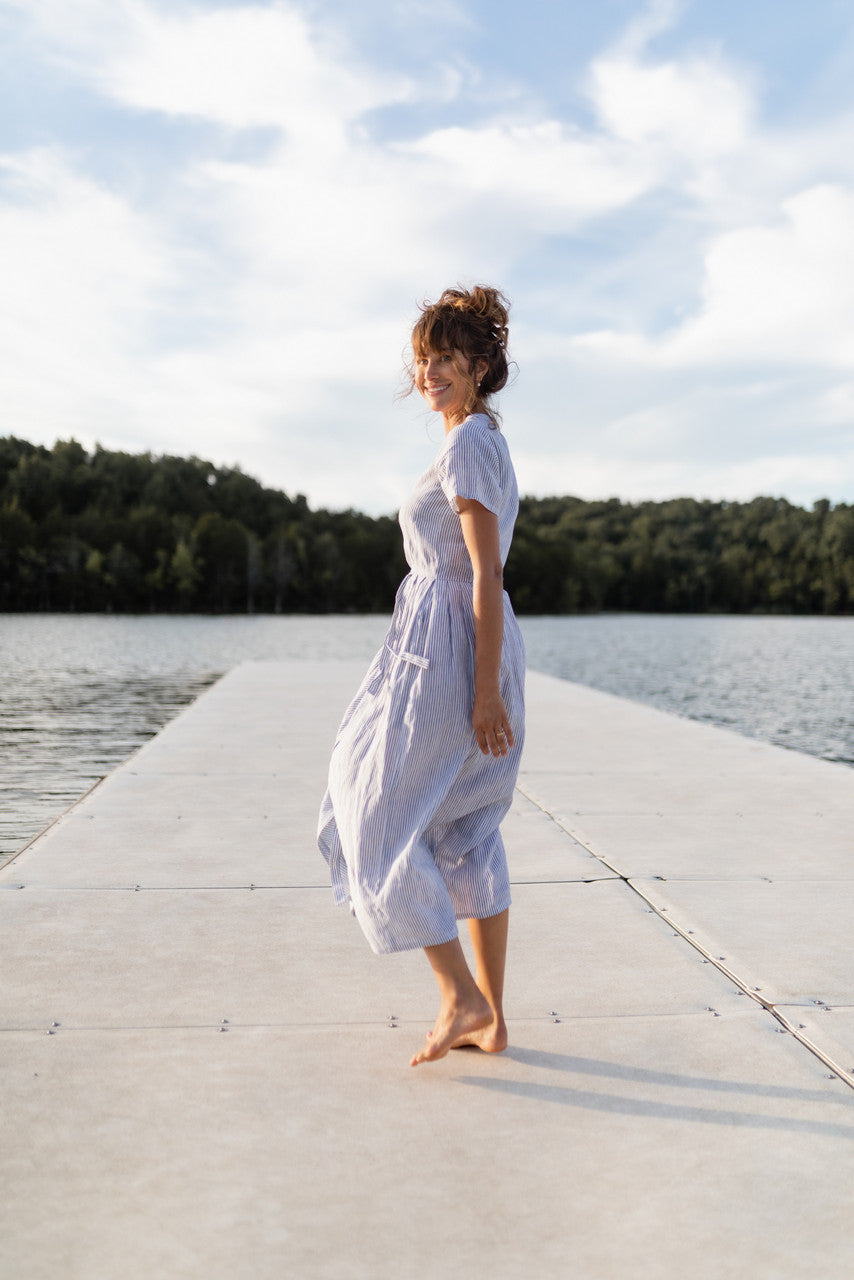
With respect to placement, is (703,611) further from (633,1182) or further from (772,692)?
(633,1182)

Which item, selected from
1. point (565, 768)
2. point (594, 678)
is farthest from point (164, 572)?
point (565, 768)

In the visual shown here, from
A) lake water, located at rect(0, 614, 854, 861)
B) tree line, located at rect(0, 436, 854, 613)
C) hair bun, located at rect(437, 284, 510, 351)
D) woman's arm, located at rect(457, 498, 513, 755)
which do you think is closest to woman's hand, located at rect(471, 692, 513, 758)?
woman's arm, located at rect(457, 498, 513, 755)

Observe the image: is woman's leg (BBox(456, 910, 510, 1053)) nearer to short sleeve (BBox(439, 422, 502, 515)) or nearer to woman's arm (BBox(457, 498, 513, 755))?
woman's arm (BBox(457, 498, 513, 755))

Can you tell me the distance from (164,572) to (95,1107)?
373 ft

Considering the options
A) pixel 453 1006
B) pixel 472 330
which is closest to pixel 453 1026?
pixel 453 1006

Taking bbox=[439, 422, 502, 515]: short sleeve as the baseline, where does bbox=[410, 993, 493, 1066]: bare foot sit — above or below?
below

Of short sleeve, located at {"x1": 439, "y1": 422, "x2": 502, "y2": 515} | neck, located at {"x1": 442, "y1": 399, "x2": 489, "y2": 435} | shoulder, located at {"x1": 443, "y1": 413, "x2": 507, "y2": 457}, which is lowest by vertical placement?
short sleeve, located at {"x1": 439, "y1": 422, "x2": 502, "y2": 515}

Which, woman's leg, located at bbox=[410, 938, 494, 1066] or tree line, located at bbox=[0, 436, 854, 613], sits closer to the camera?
woman's leg, located at bbox=[410, 938, 494, 1066]

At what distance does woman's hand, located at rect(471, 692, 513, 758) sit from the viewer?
229cm

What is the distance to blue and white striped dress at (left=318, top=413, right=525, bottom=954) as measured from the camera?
2289 millimetres

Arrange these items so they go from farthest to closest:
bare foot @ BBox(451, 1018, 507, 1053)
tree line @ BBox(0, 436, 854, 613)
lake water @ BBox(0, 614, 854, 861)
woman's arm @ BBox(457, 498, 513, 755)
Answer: tree line @ BBox(0, 436, 854, 613)
lake water @ BBox(0, 614, 854, 861)
bare foot @ BBox(451, 1018, 507, 1053)
woman's arm @ BBox(457, 498, 513, 755)

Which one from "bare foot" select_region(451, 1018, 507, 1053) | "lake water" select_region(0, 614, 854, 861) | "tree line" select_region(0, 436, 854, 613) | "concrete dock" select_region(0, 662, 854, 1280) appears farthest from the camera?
"tree line" select_region(0, 436, 854, 613)

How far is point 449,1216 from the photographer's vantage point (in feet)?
5.64

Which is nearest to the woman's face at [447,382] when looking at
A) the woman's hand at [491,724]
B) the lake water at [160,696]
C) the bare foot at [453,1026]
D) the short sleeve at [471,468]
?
the short sleeve at [471,468]
